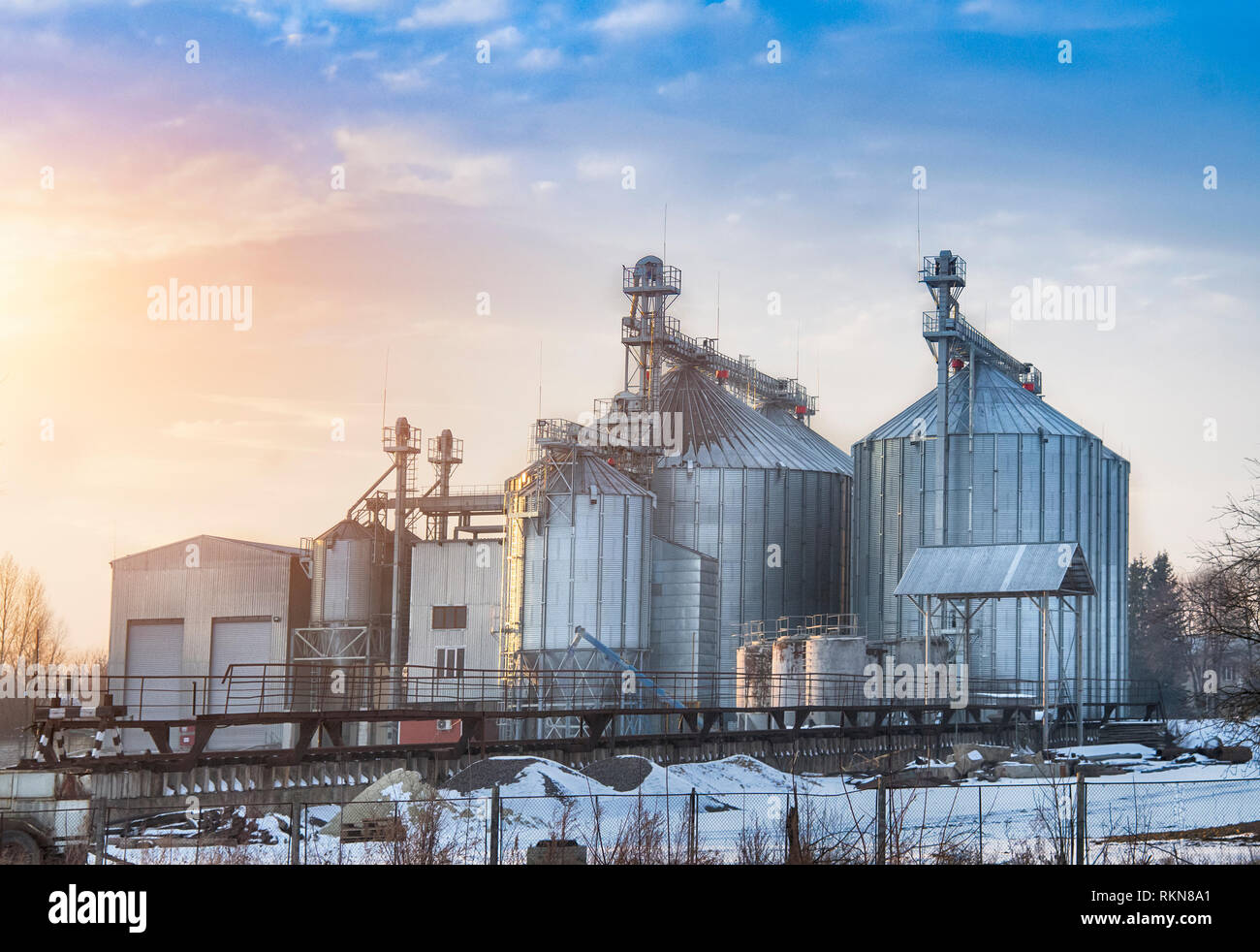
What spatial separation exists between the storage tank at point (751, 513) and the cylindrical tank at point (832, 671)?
32.4 feet

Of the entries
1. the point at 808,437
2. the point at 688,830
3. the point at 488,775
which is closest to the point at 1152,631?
the point at 808,437

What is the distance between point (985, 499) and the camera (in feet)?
201

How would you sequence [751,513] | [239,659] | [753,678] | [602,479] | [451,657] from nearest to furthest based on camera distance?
1. [753,678]
2. [602,479]
3. [451,657]
4. [751,513]
5. [239,659]

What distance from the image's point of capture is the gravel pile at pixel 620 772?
108 feet

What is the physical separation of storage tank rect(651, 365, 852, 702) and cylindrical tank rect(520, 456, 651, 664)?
691 cm

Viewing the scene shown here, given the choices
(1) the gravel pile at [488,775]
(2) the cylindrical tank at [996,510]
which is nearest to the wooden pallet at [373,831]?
(1) the gravel pile at [488,775]

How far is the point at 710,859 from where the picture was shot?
18.3 meters

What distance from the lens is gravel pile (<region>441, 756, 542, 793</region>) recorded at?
31359 millimetres

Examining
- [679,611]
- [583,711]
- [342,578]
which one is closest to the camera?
[583,711]

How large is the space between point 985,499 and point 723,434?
1302 centimetres


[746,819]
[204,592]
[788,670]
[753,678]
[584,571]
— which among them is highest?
[584,571]

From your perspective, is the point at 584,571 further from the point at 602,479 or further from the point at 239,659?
the point at 239,659

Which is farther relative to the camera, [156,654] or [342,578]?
[156,654]
